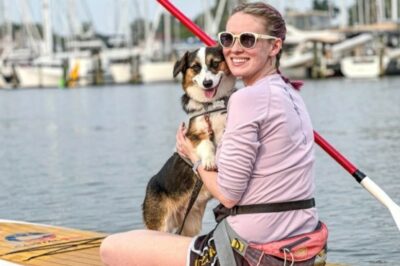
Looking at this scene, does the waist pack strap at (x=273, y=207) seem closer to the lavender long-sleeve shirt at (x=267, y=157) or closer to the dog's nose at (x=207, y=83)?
the lavender long-sleeve shirt at (x=267, y=157)

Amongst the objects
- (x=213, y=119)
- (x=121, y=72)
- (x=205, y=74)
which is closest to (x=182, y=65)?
(x=205, y=74)

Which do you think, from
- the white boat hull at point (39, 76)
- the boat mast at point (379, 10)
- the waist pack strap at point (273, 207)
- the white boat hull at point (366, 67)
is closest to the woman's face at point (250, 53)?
the waist pack strap at point (273, 207)

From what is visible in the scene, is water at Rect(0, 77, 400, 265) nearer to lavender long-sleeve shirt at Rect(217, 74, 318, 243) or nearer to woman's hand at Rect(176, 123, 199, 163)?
woman's hand at Rect(176, 123, 199, 163)

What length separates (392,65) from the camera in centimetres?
7625

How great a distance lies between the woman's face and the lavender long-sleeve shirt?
0.27 feet

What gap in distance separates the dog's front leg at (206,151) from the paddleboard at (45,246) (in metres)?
1.33

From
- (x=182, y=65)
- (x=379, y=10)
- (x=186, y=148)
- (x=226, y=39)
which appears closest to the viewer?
(x=226, y=39)

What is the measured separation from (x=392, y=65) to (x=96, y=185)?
201ft

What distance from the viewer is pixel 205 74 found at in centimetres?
596

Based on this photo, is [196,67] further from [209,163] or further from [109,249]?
[109,249]

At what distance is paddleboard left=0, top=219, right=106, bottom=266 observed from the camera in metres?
6.79

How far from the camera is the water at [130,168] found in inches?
480

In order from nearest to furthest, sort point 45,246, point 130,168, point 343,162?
point 343,162 → point 45,246 → point 130,168

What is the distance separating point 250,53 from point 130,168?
15.6m
